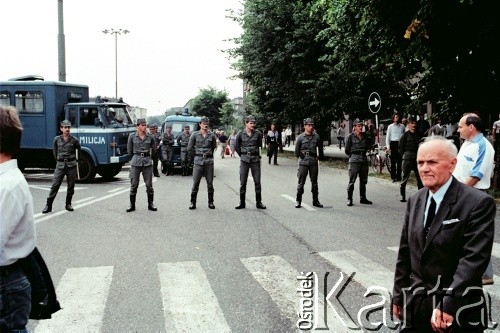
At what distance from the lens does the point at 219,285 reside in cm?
544

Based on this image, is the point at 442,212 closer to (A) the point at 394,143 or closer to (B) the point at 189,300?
(B) the point at 189,300

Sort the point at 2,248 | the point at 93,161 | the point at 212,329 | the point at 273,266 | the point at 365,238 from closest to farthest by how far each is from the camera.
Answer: the point at 2,248, the point at 212,329, the point at 273,266, the point at 365,238, the point at 93,161

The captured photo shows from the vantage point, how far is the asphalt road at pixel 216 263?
4.47 metres

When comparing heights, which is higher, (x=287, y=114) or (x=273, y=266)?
(x=287, y=114)

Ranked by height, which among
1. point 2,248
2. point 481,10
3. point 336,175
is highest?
point 481,10

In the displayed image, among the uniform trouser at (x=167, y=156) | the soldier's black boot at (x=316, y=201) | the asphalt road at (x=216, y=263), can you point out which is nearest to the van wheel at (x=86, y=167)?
the uniform trouser at (x=167, y=156)

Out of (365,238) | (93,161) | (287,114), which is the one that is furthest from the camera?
(287,114)

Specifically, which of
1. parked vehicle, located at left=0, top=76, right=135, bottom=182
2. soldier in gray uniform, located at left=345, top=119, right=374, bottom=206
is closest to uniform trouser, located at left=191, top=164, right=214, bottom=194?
soldier in gray uniform, located at left=345, top=119, right=374, bottom=206

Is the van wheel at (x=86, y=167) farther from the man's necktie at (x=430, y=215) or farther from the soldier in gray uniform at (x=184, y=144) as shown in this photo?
the man's necktie at (x=430, y=215)

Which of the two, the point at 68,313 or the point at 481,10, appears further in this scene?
the point at 481,10

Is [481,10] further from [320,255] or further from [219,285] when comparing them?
[219,285]

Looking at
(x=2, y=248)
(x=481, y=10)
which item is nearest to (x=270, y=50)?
(x=481, y=10)

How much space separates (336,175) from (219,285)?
14604mm

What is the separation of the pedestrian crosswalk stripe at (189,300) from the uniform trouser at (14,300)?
1.80 meters
